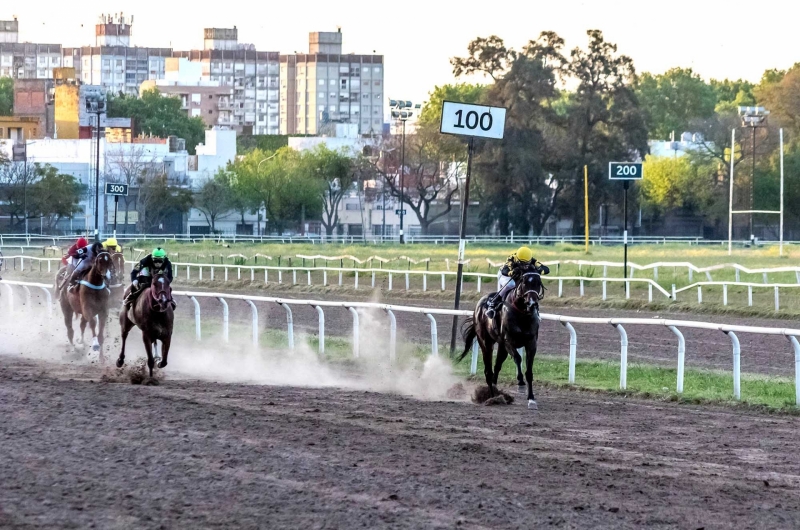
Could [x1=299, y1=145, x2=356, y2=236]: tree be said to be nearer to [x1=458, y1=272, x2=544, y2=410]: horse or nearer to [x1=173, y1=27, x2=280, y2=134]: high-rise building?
[x1=458, y1=272, x2=544, y2=410]: horse

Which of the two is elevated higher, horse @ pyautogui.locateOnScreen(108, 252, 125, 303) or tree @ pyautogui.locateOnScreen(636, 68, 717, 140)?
tree @ pyautogui.locateOnScreen(636, 68, 717, 140)

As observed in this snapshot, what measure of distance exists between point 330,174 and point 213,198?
844cm

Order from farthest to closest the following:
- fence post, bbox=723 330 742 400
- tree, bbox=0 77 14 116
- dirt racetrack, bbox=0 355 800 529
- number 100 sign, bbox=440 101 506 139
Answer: tree, bbox=0 77 14 116, number 100 sign, bbox=440 101 506 139, fence post, bbox=723 330 742 400, dirt racetrack, bbox=0 355 800 529

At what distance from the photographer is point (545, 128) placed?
206ft

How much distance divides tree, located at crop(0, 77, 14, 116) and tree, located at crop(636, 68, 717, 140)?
58310 millimetres

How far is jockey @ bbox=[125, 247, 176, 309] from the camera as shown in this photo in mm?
14469

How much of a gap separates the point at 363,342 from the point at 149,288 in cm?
407

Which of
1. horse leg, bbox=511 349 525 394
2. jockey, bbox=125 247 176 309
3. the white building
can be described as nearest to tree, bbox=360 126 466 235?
the white building

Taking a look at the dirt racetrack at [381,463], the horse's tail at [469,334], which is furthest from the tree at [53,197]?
the dirt racetrack at [381,463]

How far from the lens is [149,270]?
48.1 ft

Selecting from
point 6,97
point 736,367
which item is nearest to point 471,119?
point 736,367

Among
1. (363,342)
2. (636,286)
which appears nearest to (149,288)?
(363,342)

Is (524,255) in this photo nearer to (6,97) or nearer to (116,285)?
(116,285)

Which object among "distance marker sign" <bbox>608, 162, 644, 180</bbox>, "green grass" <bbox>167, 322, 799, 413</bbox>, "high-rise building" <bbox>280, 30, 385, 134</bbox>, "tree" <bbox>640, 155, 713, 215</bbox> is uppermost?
"high-rise building" <bbox>280, 30, 385, 134</bbox>
